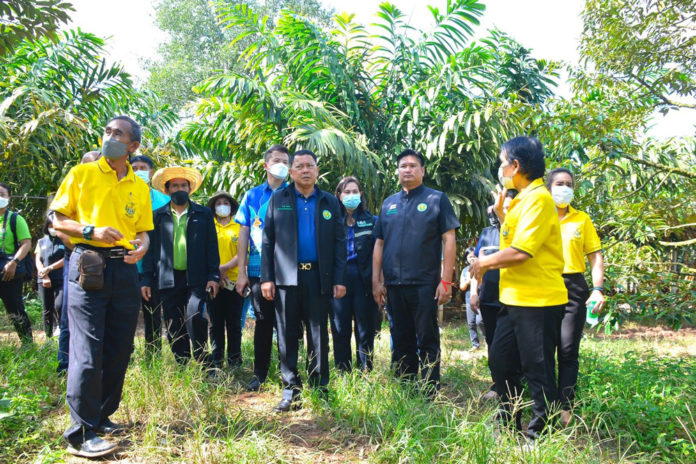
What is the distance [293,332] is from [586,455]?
200 centimetres

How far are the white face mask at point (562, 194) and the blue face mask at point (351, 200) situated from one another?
1.86 metres

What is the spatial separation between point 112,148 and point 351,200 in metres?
2.50

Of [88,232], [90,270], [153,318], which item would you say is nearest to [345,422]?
[90,270]

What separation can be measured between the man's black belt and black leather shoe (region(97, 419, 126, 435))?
0.96 meters

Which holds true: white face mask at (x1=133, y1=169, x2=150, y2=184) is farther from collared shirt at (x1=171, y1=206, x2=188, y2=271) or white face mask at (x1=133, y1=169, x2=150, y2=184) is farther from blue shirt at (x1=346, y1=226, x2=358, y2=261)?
blue shirt at (x1=346, y1=226, x2=358, y2=261)

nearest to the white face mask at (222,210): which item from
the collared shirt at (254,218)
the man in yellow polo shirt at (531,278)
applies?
the collared shirt at (254,218)

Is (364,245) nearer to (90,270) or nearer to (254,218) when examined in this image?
(254,218)

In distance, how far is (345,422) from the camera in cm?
320

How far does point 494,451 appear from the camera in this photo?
8.12 feet

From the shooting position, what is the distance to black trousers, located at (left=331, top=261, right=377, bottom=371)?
4590mm

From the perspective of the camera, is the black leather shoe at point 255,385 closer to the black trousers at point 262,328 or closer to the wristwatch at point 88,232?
the black trousers at point 262,328

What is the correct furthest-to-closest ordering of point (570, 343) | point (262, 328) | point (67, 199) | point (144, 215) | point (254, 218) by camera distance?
point (254, 218) → point (262, 328) → point (570, 343) → point (144, 215) → point (67, 199)

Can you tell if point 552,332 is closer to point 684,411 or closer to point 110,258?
point 684,411

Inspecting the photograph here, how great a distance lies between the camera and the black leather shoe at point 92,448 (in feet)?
8.79
